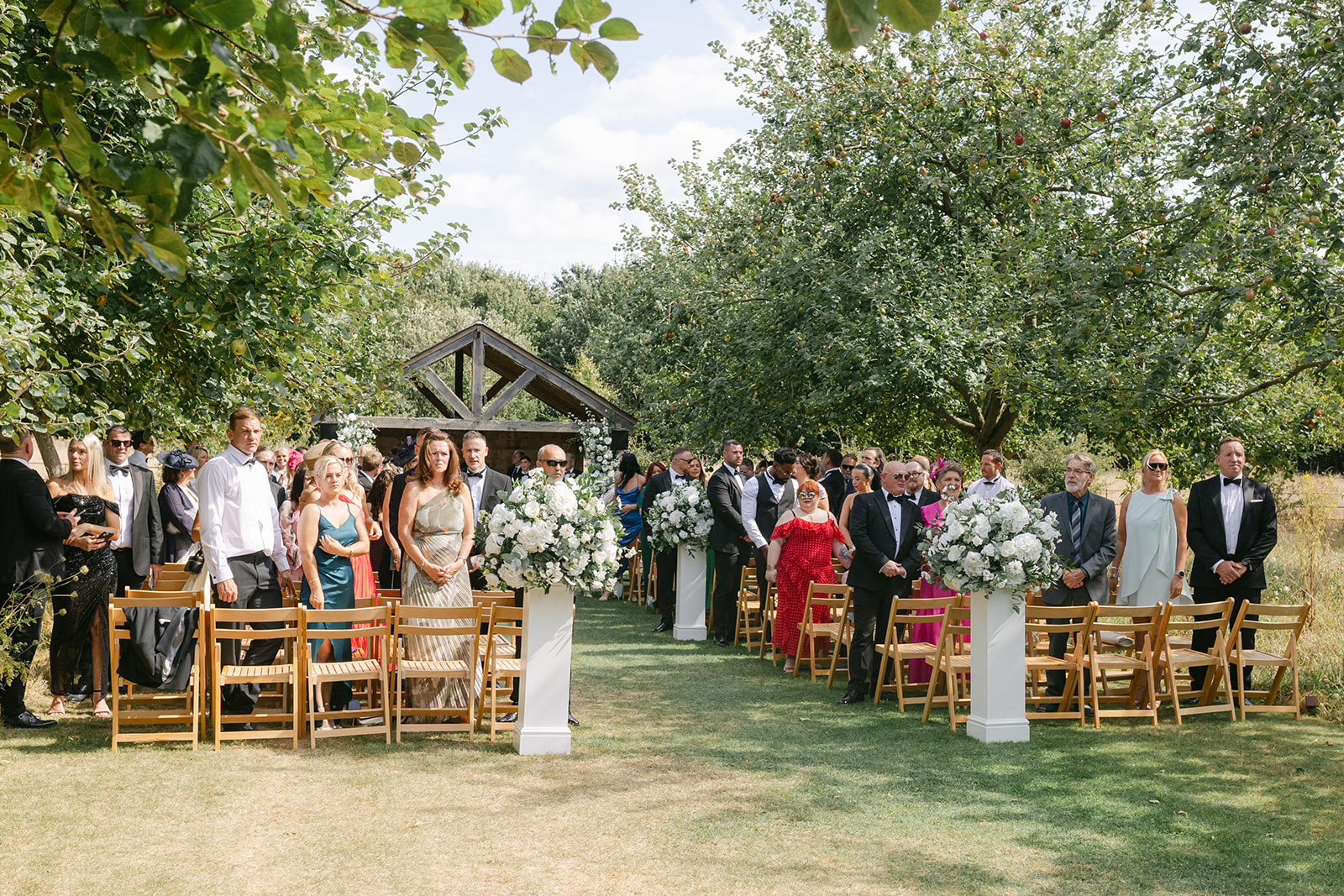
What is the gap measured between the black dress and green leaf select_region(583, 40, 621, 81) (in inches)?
Result: 243

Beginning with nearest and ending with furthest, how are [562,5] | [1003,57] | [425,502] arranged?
1. [562,5]
2. [425,502]
3. [1003,57]

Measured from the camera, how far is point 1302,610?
7.70 metres

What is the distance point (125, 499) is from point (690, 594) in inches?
234

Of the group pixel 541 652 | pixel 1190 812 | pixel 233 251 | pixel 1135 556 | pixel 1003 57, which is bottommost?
pixel 1190 812

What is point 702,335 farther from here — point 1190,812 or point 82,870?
point 82,870

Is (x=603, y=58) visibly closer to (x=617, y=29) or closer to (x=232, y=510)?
(x=617, y=29)

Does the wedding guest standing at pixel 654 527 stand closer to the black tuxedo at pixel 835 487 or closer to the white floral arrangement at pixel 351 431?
the black tuxedo at pixel 835 487

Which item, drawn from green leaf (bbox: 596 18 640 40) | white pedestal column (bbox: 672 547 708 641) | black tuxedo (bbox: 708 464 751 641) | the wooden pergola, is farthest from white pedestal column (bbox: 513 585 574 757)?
the wooden pergola

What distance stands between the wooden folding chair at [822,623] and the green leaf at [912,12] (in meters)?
7.08

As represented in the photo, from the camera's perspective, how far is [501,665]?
7480 millimetres

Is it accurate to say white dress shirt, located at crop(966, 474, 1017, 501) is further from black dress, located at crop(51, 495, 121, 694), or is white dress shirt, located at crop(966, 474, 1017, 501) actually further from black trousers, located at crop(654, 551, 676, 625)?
black dress, located at crop(51, 495, 121, 694)

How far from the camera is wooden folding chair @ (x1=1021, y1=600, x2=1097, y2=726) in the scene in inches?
287

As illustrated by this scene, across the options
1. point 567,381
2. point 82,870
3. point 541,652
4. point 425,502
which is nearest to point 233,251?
point 425,502

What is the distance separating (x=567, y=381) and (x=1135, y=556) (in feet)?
46.5
